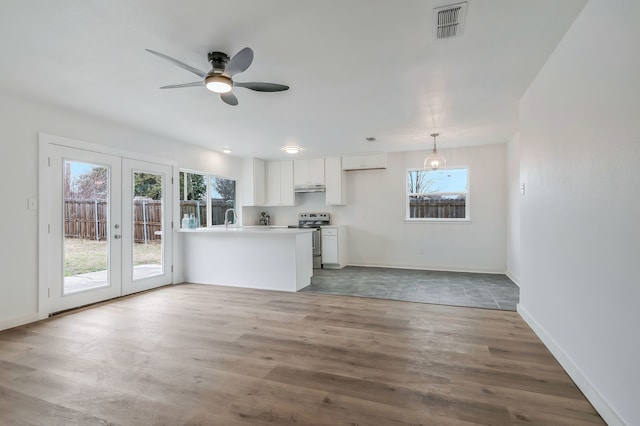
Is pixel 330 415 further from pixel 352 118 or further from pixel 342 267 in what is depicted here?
pixel 342 267

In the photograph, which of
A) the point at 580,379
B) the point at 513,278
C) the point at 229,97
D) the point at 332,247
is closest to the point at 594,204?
the point at 580,379

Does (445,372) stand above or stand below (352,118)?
below

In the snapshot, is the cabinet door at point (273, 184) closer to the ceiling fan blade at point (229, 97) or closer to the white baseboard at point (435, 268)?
the white baseboard at point (435, 268)

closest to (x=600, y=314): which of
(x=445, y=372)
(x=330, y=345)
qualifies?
(x=445, y=372)

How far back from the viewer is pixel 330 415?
1811 millimetres

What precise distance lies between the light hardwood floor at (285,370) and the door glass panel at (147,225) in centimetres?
114

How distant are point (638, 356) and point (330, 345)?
1991 mm

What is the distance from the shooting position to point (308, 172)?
7.21m

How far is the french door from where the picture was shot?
374cm

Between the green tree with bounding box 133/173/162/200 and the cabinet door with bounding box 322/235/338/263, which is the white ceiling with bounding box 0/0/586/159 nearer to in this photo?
the green tree with bounding box 133/173/162/200

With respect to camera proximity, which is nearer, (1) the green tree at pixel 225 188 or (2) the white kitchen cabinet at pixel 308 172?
(1) the green tree at pixel 225 188

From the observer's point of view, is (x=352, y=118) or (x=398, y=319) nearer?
(x=398, y=319)

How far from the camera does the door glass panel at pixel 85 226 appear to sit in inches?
151

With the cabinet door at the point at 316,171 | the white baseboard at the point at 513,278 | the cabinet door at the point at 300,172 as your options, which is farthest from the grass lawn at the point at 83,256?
the white baseboard at the point at 513,278
